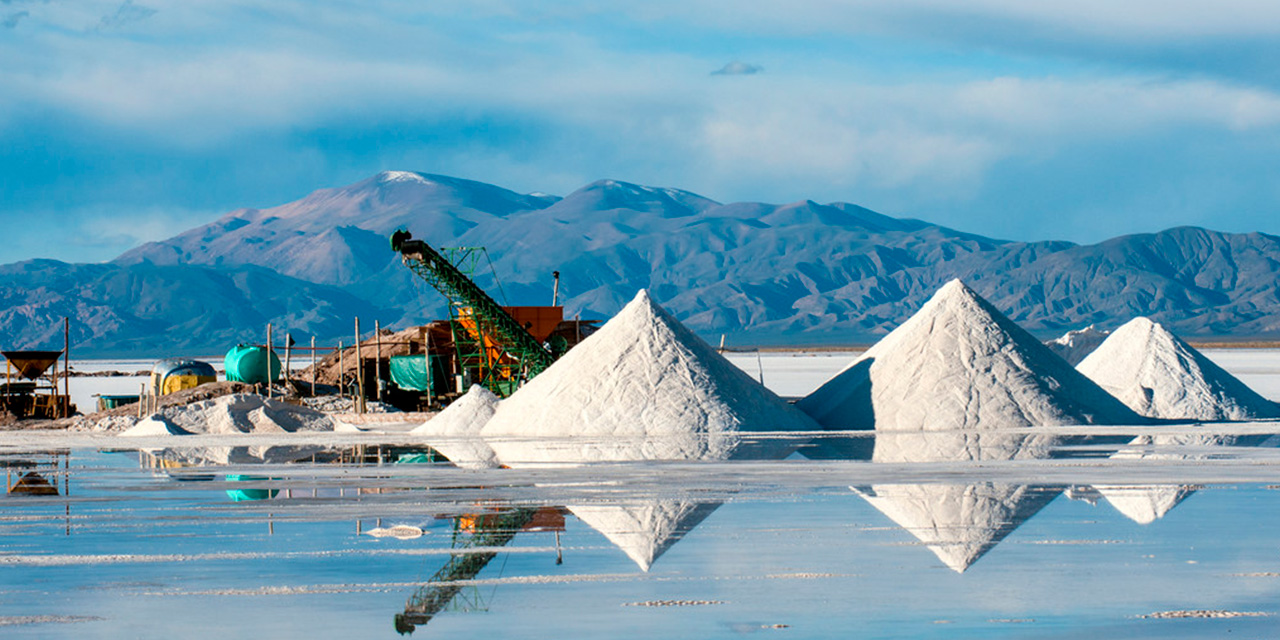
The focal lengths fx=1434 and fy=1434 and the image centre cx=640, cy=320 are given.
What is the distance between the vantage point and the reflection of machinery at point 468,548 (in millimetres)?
7410

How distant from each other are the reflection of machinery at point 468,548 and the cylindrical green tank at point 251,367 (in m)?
30.5

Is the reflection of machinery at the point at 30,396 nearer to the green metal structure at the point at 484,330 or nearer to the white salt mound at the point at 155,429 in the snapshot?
the white salt mound at the point at 155,429

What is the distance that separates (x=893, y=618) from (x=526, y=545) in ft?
11.0

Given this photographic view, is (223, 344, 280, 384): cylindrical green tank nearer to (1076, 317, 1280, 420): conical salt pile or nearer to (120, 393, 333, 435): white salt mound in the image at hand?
(120, 393, 333, 435): white salt mound

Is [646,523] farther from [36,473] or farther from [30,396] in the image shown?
[30,396]

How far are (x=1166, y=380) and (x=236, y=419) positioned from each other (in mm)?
18043

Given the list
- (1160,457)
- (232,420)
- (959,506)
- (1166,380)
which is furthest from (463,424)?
(959,506)

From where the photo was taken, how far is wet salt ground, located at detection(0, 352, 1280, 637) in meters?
7.04

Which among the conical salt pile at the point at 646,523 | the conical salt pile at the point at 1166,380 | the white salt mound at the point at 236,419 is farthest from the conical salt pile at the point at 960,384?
the conical salt pile at the point at 646,523

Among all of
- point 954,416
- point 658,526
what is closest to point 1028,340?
point 954,416

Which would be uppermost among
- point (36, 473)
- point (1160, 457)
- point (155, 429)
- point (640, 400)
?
Result: point (640, 400)

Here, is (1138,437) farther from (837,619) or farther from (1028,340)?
(837,619)

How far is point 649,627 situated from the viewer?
273 inches

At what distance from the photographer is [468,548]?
9633mm
